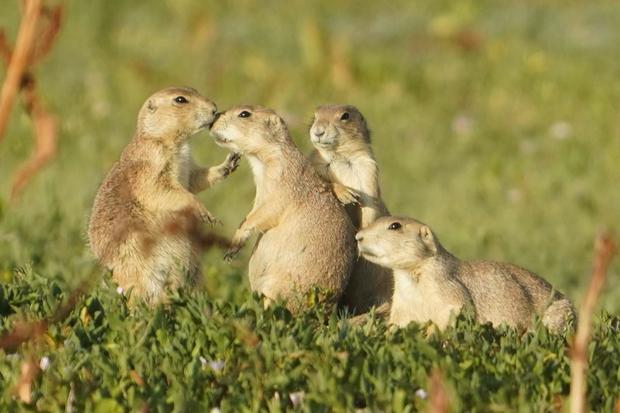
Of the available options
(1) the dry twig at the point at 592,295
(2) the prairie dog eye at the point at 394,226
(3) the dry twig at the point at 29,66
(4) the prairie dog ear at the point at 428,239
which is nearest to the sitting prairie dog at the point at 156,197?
(2) the prairie dog eye at the point at 394,226

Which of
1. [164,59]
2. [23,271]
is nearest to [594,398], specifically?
[23,271]

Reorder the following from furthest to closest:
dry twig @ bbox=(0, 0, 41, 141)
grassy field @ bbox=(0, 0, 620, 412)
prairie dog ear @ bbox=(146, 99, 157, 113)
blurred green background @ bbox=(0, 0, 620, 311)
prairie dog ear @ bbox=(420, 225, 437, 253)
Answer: blurred green background @ bbox=(0, 0, 620, 311) < prairie dog ear @ bbox=(146, 99, 157, 113) < prairie dog ear @ bbox=(420, 225, 437, 253) < grassy field @ bbox=(0, 0, 620, 412) < dry twig @ bbox=(0, 0, 41, 141)

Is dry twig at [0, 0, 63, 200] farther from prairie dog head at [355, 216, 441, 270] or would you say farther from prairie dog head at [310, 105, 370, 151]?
prairie dog head at [310, 105, 370, 151]

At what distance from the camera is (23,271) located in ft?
18.5

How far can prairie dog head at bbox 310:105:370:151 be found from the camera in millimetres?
5742

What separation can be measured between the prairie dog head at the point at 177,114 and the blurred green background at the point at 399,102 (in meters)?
1.02

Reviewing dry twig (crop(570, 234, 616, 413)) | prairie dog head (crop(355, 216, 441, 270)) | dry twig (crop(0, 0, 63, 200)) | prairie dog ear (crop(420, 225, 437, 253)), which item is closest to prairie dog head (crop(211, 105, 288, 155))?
prairie dog head (crop(355, 216, 441, 270))

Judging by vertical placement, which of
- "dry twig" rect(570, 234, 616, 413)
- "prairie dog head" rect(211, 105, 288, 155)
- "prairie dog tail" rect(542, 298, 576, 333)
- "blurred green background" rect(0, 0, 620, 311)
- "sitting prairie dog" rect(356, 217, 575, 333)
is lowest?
"blurred green background" rect(0, 0, 620, 311)

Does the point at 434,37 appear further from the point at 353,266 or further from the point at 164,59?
the point at 353,266

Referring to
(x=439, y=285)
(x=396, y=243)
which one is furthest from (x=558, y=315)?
(x=396, y=243)

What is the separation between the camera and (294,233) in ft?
17.1

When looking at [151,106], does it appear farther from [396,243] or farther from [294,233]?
[396,243]

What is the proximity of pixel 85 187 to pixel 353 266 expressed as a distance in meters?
5.11

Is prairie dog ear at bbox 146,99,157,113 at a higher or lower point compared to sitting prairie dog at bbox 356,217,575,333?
higher
